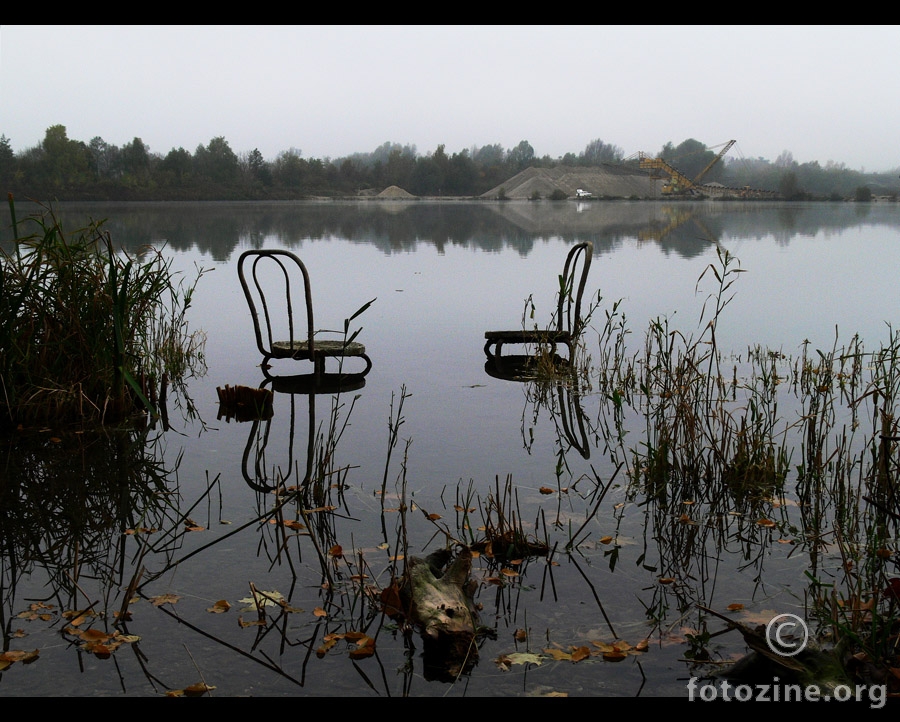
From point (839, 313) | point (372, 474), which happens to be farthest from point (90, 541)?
point (839, 313)

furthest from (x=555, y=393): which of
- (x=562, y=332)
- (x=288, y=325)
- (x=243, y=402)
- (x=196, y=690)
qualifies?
(x=288, y=325)

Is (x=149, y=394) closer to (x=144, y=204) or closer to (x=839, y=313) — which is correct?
(x=839, y=313)

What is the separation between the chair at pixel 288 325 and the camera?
Answer: 7.99 metres

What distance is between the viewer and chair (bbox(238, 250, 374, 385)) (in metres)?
7.99

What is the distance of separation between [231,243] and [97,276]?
80.3 feet

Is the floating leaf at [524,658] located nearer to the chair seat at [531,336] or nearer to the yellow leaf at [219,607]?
the yellow leaf at [219,607]

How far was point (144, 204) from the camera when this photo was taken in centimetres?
7362

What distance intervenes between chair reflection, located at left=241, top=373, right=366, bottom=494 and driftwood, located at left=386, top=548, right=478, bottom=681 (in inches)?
41.8

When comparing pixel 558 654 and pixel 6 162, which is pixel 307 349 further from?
pixel 6 162

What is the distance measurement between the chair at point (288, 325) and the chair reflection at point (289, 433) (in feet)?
0.34

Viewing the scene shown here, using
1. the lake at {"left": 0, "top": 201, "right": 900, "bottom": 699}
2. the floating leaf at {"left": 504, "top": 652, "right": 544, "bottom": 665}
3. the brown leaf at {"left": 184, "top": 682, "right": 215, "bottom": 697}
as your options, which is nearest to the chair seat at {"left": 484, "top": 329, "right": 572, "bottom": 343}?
the lake at {"left": 0, "top": 201, "right": 900, "bottom": 699}

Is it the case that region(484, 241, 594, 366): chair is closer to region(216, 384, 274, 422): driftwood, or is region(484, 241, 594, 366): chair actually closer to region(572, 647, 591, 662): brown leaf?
region(216, 384, 274, 422): driftwood

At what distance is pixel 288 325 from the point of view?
12.5 meters

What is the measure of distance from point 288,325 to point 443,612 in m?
9.53
